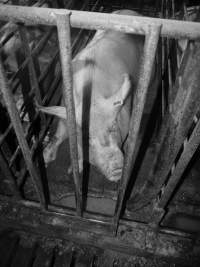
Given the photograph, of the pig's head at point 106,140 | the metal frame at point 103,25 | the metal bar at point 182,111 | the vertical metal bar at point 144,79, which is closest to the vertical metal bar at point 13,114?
the metal frame at point 103,25

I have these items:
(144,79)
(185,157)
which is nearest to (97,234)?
(185,157)

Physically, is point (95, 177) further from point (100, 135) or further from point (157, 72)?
point (157, 72)

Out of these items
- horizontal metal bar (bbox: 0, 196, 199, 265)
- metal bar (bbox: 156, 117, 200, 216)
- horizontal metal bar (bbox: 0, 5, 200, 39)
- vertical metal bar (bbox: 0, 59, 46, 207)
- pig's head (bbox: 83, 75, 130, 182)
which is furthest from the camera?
pig's head (bbox: 83, 75, 130, 182)

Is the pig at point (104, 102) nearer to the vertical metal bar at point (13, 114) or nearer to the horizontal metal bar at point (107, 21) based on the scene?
the vertical metal bar at point (13, 114)

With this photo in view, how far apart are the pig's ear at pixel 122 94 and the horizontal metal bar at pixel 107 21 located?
130cm

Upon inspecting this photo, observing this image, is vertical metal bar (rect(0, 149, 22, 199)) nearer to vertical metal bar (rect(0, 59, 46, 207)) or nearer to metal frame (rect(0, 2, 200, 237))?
vertical metal bar (rect(0, 59, 46, 207))

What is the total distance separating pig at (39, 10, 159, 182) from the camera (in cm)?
250

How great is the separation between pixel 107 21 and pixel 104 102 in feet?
5.77

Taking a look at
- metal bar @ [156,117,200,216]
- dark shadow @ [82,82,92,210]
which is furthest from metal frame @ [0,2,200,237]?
dark shadow @ [82,82,92,210]

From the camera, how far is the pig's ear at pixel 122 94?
2.12 m

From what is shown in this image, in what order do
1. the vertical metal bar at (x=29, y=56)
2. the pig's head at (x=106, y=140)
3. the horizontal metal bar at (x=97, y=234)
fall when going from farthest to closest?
the pig's head at (x=106, y=140) → the horizontal metal bar at (x=97, y=234) → the vertical metal bar at (x=29, y=56)

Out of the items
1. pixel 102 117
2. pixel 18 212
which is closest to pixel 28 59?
pixel 102 117

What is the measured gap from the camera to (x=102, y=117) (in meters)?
2.53

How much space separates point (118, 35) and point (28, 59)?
1.80 m
